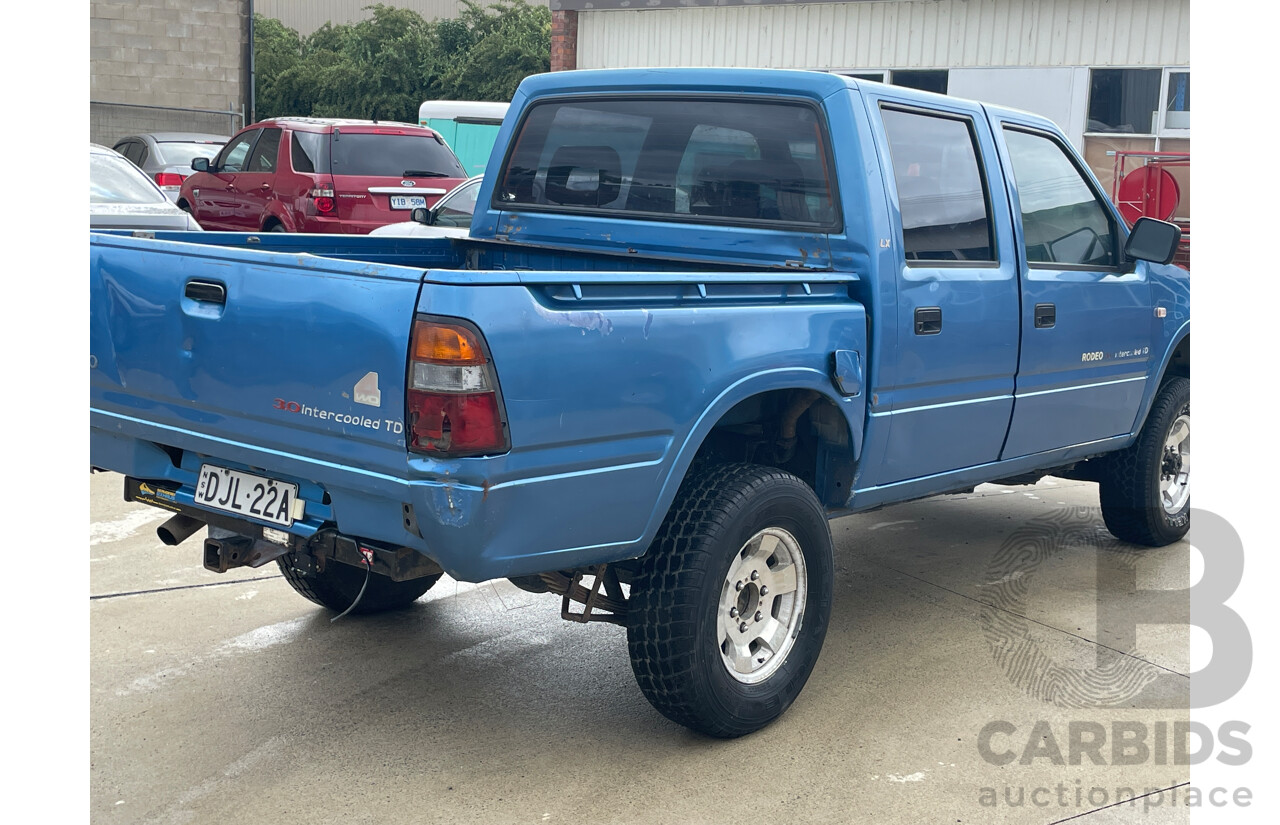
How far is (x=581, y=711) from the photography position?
13.5 ft

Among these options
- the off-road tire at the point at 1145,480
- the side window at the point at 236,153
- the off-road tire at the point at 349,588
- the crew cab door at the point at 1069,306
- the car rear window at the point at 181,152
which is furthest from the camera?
the car rear window at the point at 181,152

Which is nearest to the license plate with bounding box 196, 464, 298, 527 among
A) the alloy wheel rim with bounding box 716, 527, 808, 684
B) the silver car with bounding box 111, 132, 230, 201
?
the alloy wheel rim with bounding box 716, 527, 808, 684

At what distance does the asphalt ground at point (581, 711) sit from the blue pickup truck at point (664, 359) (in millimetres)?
271

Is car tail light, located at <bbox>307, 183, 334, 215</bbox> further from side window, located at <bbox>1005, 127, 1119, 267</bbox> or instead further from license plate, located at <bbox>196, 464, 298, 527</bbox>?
license plate, located at <bbox>196, 464, 298, 527</bbox>

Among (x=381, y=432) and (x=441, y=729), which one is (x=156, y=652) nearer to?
(x=441, y=729)

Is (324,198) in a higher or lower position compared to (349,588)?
higher

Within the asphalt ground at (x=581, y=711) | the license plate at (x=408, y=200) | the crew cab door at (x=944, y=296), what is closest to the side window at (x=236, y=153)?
the license plate at (x=408, y=200)

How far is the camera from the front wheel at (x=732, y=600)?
3613mm

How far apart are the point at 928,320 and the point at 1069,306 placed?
105 centimetres

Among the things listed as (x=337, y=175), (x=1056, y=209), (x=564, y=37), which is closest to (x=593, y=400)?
(x=1056, y=209)

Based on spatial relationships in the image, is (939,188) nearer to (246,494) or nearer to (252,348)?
(252,348)

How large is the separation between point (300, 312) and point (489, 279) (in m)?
0.56

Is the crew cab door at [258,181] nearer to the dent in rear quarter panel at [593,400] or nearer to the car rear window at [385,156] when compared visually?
the car rear window at [385,156]

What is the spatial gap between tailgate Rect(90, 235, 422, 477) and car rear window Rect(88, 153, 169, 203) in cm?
658
